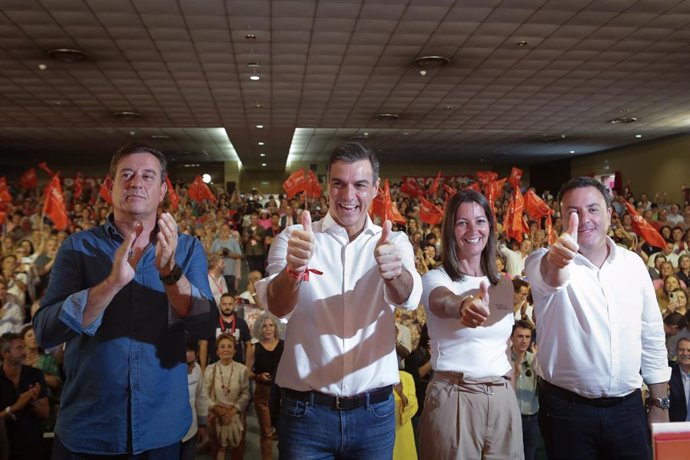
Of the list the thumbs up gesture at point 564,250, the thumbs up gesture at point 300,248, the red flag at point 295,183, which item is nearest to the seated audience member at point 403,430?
the thumbs up gesture at point 564,250

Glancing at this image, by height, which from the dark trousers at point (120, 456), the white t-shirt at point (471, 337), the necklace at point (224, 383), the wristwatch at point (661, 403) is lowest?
the necklace at point (224, 383)

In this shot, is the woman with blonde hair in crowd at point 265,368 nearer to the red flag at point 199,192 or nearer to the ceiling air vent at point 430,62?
the ceiling air vent at point 430,62

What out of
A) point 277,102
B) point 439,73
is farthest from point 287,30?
point 277,102

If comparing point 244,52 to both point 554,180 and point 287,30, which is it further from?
point 554,180

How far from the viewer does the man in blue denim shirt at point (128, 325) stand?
1.66 meters

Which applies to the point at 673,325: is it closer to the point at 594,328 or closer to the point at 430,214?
the point at 594,328

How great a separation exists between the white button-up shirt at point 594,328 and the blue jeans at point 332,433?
Answer: 0.89 m

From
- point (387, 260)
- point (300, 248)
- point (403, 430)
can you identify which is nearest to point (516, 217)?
point (403, 430)

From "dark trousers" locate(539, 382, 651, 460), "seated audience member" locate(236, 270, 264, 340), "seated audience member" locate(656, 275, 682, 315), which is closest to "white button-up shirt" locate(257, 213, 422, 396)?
"dark trousers" locate(539, 382, 651, 460)

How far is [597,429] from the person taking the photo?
224cm

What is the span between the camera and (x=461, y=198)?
2357 mm

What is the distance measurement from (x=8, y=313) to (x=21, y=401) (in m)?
2.33

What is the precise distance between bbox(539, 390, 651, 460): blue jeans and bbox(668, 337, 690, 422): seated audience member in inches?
82.2

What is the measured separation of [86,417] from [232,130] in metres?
15.5
